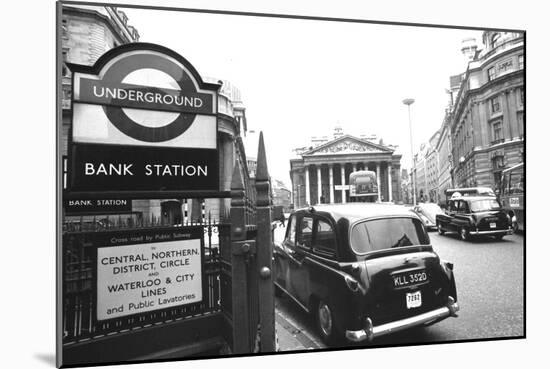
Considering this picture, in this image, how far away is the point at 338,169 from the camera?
352cm

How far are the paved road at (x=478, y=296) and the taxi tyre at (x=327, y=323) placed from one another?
0.26 ft

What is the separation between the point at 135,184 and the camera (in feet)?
8.80

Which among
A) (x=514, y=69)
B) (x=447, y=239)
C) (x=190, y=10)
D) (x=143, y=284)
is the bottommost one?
(x=143, y=284)

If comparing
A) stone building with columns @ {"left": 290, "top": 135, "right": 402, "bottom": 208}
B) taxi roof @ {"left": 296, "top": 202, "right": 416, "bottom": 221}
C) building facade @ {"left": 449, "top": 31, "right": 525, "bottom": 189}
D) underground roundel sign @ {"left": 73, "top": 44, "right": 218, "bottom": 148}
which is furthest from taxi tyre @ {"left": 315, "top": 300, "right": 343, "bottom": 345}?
building facade @ {"left": 449, "top": 31, "right": 525, "bottom": 189}

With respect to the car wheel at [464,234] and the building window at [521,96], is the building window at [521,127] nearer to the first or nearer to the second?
the building window at [521,96]

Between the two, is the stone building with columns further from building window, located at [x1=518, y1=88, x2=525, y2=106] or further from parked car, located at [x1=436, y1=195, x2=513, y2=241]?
building window, located at [x1=518, y1=88, x2=525, y2=106]

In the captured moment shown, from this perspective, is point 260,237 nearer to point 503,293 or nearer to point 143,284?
point 143,284

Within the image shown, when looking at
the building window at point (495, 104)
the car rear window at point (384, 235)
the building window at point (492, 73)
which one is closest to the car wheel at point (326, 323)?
the car rear window at point (384, 235)

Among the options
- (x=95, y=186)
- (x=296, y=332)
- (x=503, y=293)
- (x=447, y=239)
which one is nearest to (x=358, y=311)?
(x=296, y=332)

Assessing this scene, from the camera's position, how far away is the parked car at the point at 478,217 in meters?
3.35

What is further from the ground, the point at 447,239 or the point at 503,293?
the point at 447,239

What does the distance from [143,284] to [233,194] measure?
1213 millimetres

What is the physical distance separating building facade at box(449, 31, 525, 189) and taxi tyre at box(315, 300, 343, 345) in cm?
213

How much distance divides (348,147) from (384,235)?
111cm
